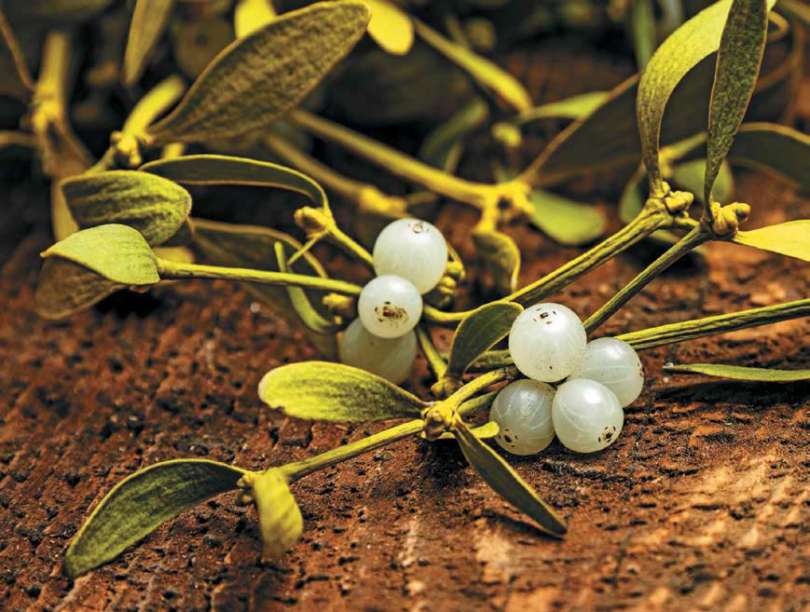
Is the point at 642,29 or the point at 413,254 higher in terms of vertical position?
the point at 642,29

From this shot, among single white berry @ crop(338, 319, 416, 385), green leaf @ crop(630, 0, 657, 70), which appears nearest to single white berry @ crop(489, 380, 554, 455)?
single white berry @ crop(338, 319, 416, 385)

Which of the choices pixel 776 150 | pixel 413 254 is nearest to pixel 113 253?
pixel 413 254

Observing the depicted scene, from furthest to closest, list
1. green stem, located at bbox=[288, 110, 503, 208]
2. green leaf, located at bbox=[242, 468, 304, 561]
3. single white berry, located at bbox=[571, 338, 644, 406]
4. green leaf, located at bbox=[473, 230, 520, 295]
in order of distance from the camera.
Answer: green stem, located at bbox=[288, 110, 503, 208], green leaf, located at bbox=[473, 230, 520, 295], single white berry, located at bbox=[571, 338, 644, 406], green leaf, located at bbox=[242, 468, 304, 561]

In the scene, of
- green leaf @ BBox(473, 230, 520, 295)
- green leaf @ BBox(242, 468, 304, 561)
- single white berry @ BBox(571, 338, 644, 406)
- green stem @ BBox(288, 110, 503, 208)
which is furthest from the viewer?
green stem @ BBox(288, 110, 503, 208)

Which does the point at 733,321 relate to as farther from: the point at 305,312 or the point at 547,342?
the point at 305,312

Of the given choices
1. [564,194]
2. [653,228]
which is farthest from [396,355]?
[564,194]

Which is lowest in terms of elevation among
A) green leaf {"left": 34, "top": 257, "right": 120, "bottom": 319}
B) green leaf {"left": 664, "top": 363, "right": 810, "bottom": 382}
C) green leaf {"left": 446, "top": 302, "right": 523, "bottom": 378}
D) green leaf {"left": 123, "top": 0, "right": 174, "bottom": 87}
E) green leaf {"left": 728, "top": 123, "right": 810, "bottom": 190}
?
green leaf {"left": 34, "top": 257, "right": 120, "bottom": 319}

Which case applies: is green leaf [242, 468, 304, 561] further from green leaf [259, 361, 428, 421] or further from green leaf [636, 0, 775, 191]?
green leaf [636, 0, 775, 191]
